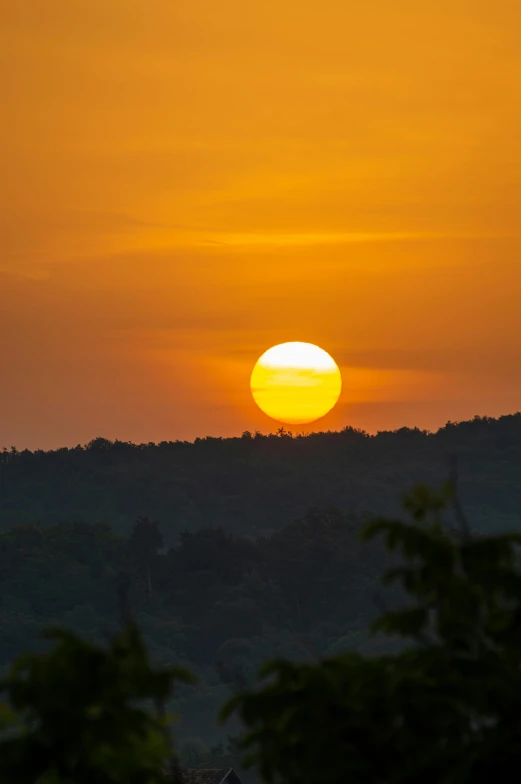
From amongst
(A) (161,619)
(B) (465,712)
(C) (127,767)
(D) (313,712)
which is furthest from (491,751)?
(A) (161,619)

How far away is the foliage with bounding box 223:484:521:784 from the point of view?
25.2 feet

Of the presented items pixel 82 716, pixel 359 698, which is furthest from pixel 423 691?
pixel 82 716

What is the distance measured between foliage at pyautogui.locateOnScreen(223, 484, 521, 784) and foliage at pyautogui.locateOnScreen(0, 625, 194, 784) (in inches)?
27.5

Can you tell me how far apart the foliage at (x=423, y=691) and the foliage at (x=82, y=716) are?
2.29ft

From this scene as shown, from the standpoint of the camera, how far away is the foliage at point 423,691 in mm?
7684

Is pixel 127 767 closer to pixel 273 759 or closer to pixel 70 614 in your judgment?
pixel 273 759

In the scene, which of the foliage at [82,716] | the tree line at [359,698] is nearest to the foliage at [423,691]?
the tree line at [359,698]

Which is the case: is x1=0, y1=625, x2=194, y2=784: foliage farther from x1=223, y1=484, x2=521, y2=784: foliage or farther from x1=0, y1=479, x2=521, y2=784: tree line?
x1=223, y1=484, x2=521, y2=784: foliage

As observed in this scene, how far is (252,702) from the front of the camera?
8.05 m

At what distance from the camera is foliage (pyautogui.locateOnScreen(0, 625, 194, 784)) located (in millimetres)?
7273

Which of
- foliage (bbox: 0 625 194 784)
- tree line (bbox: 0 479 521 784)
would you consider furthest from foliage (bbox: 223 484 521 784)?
foliage (bbox: 0 625 194 784)

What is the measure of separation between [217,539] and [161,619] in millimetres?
8996

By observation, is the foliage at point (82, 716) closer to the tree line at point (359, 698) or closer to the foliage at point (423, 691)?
the tree line at point (359, 698)

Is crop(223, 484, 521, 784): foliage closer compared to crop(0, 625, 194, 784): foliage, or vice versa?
crop(0, 625, 194, 784): foliage
